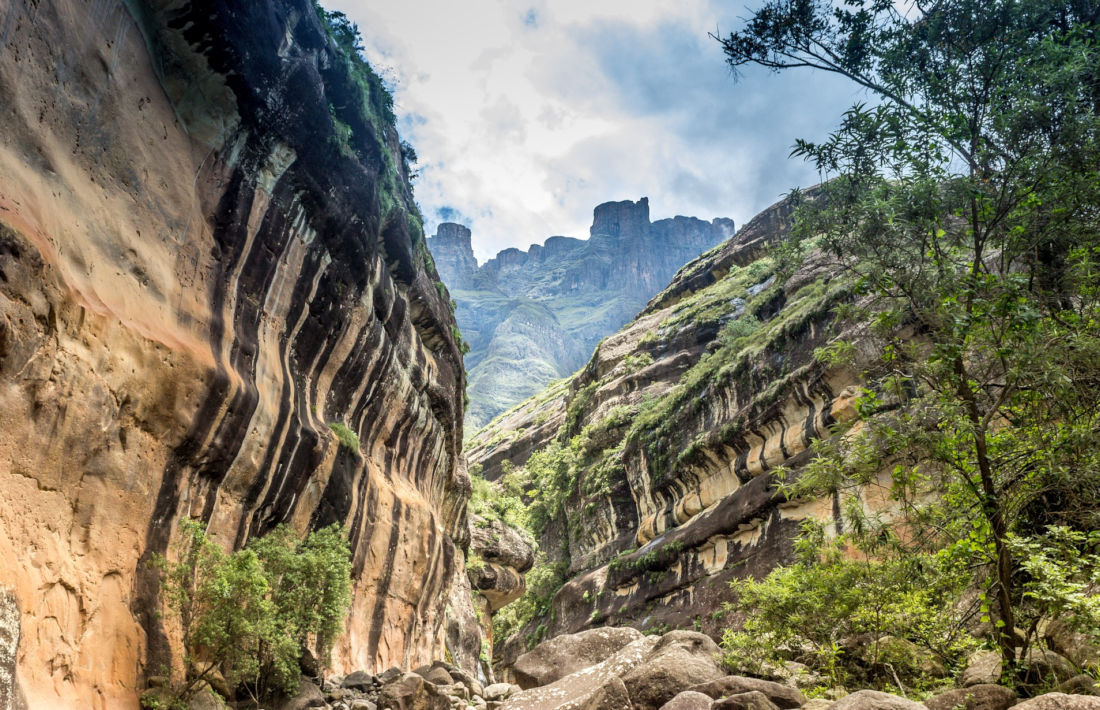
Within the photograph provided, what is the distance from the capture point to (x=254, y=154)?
13.3 m

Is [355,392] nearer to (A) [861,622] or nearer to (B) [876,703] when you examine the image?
(A) [861,622]

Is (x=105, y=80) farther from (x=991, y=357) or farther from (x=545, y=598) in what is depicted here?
(x=545, y=598)

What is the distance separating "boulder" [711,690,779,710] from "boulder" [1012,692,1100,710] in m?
2.34

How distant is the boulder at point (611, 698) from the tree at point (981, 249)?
344 centimetres

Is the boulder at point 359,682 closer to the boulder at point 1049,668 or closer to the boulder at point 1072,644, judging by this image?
the boulder at point 1049,668

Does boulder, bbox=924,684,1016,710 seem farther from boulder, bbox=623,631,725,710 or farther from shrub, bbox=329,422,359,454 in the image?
shrub, bbox=329,422,359,454

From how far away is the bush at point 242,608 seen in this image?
30.5 ft

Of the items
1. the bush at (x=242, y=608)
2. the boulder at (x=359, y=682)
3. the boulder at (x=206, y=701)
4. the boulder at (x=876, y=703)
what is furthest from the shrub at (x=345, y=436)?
the boulder at (x=876, y=703)

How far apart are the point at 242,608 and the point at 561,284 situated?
161 meters

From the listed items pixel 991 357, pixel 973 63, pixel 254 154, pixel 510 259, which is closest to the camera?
pixel 991 357

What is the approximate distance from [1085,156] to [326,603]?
13.5m

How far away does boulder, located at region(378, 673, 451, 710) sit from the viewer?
11039 millimetres

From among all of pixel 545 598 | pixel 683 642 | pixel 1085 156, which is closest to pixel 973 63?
pixel 1085 156

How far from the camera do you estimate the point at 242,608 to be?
952cm
